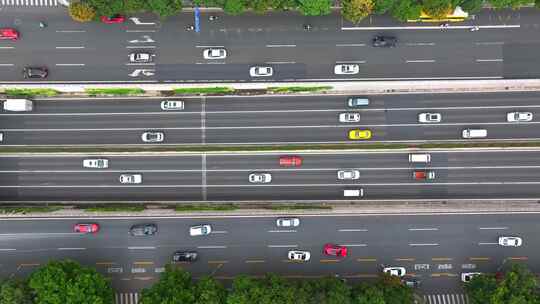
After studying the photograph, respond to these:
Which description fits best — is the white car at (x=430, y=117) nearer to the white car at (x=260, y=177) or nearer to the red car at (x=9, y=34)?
the white car at (x=260, y=177)

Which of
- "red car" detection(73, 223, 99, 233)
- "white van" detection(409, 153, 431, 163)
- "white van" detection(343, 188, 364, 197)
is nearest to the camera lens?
"red car" detection(73, 223, 99, 233)

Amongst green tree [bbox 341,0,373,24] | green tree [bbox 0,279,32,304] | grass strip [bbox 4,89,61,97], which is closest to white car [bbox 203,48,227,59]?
green tree [bbox 341,0,373,24]

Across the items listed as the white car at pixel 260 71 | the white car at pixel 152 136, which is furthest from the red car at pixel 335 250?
the white car at pixel 152 136

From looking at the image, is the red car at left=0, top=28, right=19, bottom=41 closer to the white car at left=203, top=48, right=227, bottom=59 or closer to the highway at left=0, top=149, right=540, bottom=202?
the highway at left=0, top=149, right=540, bottom=202

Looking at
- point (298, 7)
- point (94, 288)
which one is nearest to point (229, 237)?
point (94, 288)

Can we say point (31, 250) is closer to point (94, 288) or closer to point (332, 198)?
point (94, 288)

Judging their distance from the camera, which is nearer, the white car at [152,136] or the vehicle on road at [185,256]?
the vehicle on road at [185,256]

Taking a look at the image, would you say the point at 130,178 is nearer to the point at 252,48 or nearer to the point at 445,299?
the point at 252,48
